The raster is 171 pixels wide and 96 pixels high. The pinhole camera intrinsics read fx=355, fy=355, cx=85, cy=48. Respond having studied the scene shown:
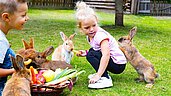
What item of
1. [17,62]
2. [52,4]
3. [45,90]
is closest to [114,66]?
[45,90]

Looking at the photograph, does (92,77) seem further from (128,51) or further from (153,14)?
(153,14)

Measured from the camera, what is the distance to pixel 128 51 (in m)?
4.58

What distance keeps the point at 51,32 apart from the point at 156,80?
201 inches

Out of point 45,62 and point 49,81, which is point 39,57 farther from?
point 49,81

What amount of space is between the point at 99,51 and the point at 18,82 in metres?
1.82

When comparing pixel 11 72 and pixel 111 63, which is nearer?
pixel 11 72

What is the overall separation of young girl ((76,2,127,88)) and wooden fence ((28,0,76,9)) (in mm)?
15833

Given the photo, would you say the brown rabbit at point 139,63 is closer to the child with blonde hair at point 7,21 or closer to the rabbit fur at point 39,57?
the rabbit fur at point 39,57

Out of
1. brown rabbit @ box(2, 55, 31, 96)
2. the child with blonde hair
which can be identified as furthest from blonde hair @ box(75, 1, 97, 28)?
brown rabbit @ box(2, 55, 31, 96)

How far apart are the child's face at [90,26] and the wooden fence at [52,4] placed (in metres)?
15.9

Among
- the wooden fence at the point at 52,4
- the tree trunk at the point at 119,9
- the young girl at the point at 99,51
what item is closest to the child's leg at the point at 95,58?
the young girl at the point at 99,51

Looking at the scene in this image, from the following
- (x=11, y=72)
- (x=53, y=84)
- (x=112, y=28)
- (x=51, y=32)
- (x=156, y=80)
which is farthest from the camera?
(x=112, y=28)

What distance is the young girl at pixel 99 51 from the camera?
4.27m

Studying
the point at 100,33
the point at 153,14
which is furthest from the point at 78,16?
the point at 153,14
